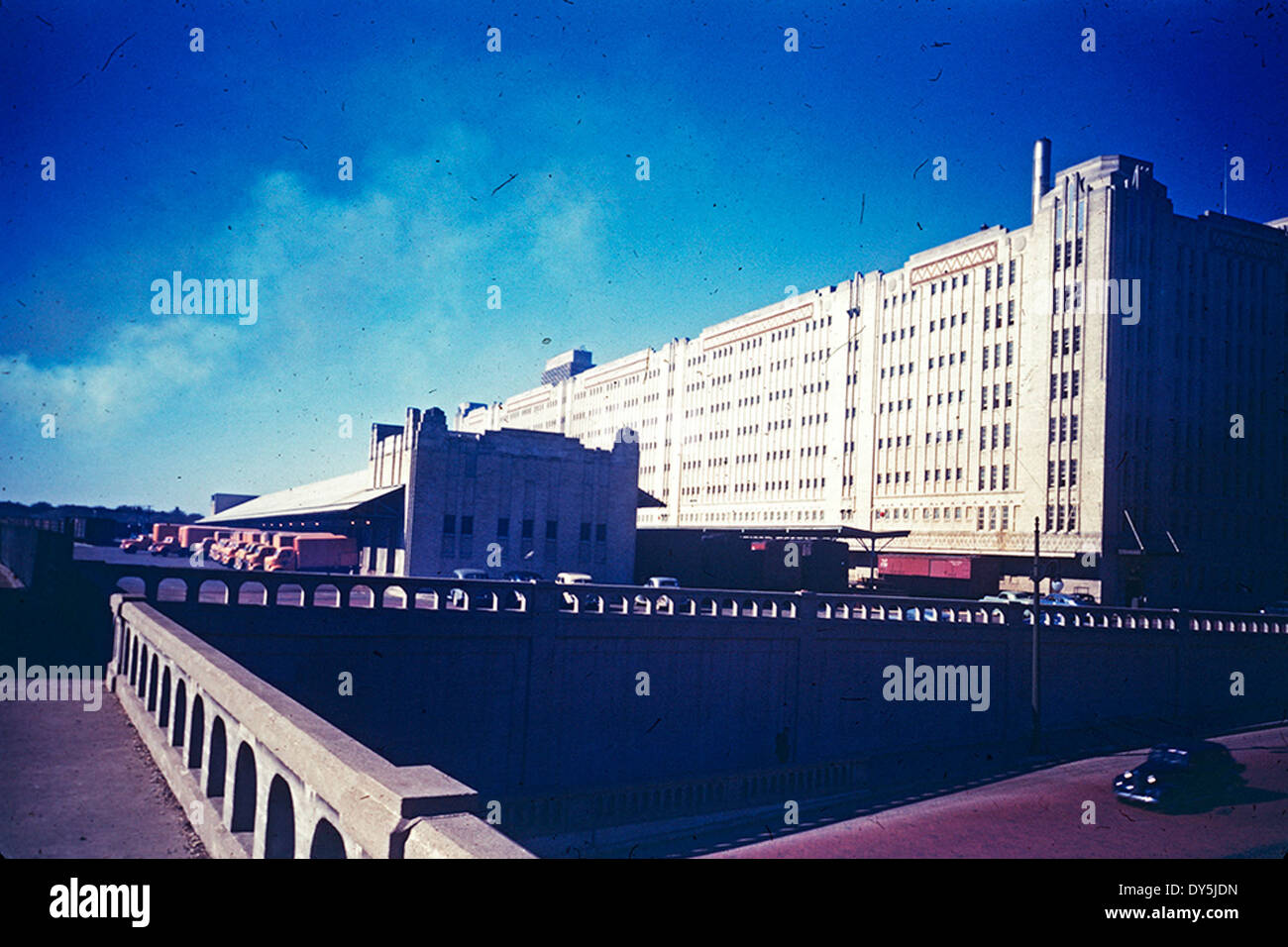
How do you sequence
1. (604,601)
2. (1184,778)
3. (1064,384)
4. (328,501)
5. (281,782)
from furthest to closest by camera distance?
(1064,384) < (328,501) < (604,601) < (1184,778) < (281,782)

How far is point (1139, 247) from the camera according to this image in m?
55.3

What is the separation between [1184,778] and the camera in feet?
73.7

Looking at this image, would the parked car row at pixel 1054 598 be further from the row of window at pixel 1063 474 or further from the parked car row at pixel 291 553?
the parked car row at pixel 291 553

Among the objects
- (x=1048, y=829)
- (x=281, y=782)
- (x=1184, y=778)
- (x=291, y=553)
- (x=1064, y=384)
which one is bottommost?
(x=1048, y=829)

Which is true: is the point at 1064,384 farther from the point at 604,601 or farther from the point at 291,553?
the point at 291,553

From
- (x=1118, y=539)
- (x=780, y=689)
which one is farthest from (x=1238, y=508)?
(x=780, y=689)

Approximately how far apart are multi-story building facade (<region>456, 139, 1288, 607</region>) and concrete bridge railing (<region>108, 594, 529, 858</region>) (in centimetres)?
5497

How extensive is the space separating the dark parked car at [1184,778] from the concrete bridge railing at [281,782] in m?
24.1

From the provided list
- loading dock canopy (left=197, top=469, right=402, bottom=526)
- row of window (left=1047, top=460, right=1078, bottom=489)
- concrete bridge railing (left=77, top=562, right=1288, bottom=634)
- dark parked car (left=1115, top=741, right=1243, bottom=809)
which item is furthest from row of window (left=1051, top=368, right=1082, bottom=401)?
loading dock canopy (left=197, top=469, right=402, bottom=526)

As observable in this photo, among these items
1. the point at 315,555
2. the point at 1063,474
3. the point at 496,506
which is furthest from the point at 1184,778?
the point at 315,555

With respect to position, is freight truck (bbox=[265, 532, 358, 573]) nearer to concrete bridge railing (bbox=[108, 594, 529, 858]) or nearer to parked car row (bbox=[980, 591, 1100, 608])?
concrete bridge railing (bbox=[108, 594, 529, 858])

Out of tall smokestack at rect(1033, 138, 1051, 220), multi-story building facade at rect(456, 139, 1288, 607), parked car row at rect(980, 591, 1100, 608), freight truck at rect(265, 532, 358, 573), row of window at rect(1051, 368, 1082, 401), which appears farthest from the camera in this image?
tall smokestack at rect(1033, 138, 1051, 220)

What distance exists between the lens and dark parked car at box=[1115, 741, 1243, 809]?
22547 millimetres

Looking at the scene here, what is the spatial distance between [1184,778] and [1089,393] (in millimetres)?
38961
